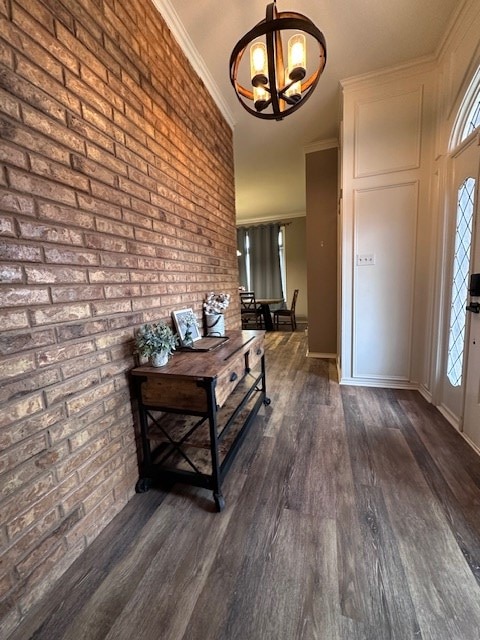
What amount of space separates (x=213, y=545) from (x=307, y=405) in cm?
153

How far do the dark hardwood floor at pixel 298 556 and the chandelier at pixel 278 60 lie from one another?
2.08 meters

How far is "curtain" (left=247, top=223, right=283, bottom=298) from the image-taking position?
756 cm

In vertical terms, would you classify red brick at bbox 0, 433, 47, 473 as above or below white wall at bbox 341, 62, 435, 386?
below

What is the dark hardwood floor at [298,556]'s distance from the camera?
90 centimetres

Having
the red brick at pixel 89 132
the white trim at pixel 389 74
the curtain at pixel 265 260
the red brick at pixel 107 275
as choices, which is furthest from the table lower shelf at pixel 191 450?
the curtain at pixel 265 260

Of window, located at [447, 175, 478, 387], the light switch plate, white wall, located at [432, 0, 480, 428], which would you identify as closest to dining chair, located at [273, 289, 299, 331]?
the light switch plate

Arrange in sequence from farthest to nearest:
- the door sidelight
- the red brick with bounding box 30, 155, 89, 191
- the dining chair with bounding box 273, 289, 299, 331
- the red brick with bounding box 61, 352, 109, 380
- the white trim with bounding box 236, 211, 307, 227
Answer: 1. the white trim with bounding box 236, 211, 307, 227
2. the dining chair with bounding box 273, 289, 299, 331
3. the door sidelight
4. the red brick with bounding box 61, 352, 109, 380
5. the red brick with bounding box 30, 155, 89, 191

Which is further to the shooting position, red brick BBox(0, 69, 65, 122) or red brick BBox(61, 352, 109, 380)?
red brick BBox(61, 352, 109, 380)

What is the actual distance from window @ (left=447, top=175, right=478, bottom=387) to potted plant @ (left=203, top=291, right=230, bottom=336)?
1.88 meters

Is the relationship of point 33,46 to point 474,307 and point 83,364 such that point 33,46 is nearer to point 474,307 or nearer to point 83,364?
point 83,364

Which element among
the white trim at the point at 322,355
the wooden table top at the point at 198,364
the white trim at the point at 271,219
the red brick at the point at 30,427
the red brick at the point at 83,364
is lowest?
the white trim at the point at 322,355

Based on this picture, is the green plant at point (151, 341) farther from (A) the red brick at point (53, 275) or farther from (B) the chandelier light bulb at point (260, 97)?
(B) the chandelier light bulb at point (260, 97)

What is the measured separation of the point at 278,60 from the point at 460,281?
2007mm

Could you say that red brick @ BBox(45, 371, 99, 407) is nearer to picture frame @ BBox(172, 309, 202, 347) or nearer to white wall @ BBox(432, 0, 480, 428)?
picture frame @ BBox(172, 309, 202, 347)
